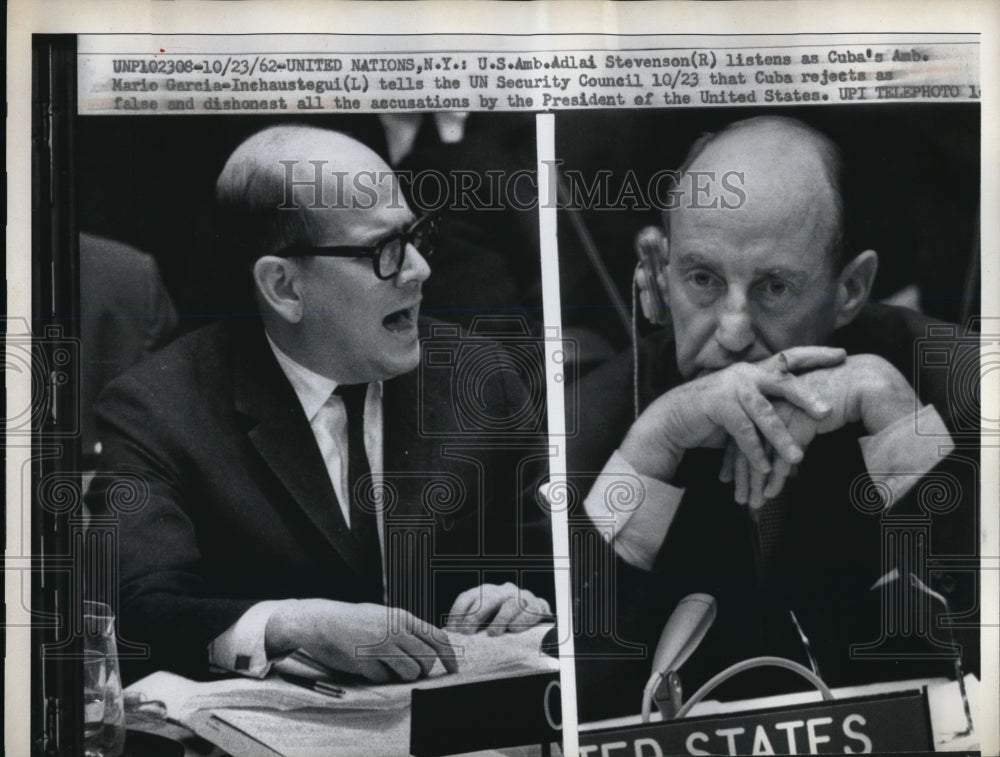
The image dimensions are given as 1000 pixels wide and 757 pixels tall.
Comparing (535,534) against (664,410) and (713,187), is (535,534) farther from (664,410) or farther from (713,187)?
(713,187)

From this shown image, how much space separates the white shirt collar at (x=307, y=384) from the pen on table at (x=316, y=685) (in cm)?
85

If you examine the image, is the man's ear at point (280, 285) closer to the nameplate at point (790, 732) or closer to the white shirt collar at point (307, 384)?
the white shirt collar at point (307, 384)

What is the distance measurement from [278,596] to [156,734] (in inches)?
24.3

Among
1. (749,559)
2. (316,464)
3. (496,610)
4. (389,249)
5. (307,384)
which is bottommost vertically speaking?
(496,610)

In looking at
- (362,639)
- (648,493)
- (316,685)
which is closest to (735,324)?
(648,493)

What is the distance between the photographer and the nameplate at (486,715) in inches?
171

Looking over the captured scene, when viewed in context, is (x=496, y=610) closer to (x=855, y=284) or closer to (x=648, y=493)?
(x=648, y=493)

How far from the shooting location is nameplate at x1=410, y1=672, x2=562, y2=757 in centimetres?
435

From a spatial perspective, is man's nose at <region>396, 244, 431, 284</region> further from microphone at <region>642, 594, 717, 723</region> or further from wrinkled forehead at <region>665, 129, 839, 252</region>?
microphone at <region>642, 594, 717, 723</region>

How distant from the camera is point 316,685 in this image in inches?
170

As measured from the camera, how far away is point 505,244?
4355 mm

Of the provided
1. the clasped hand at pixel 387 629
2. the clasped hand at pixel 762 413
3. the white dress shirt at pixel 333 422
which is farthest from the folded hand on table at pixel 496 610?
the clasped hand at pixel 762 413

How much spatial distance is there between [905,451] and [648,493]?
0.88 metres

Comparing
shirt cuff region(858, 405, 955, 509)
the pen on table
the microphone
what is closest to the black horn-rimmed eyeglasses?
the pen on table
